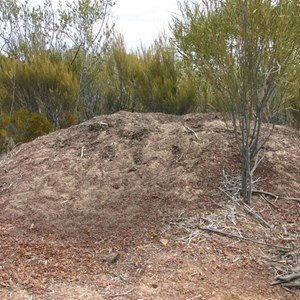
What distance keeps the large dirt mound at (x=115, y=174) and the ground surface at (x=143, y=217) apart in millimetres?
17

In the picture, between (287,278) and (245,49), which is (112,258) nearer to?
(287,278)

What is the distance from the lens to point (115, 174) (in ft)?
19.6

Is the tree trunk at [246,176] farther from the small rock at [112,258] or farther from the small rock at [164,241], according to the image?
the small rock at [112,258]

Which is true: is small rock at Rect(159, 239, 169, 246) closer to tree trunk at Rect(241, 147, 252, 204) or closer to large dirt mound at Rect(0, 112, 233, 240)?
large dirt mound at Rect(0, 112, 233, 240)

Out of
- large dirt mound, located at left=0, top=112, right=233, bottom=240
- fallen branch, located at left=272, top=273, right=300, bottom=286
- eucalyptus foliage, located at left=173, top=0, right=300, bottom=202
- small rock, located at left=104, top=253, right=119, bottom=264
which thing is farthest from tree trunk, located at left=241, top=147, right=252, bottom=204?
small rock, located at left=104, top=253, right=119, bottom=264

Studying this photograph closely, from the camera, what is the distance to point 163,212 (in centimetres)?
523

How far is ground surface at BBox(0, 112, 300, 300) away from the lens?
13.9 feet

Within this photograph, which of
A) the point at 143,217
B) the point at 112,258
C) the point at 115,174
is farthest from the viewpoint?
the point at 115,174

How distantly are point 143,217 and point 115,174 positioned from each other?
0.94 metres

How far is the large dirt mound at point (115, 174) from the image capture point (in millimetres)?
5324

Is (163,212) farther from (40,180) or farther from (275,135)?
(275,135)

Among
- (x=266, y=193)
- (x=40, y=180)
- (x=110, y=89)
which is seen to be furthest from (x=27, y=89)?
(x=266, y=193)

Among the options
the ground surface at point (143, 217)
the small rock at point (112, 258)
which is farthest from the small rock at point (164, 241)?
the small rock at point (112, 258)

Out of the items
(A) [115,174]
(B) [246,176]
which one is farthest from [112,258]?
(B) [246,176]
